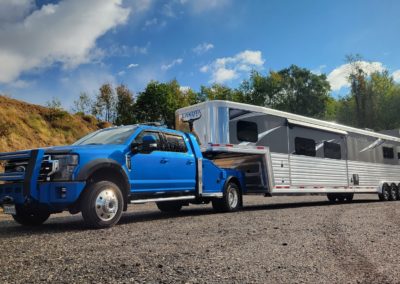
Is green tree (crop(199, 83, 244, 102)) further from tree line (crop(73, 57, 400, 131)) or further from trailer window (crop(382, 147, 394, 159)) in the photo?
trailer window (crop(382, 147, 394, 159))

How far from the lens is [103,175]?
7.39 m

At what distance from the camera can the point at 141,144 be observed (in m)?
8.00

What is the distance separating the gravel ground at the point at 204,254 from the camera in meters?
3.85

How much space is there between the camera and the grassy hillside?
88.1ft

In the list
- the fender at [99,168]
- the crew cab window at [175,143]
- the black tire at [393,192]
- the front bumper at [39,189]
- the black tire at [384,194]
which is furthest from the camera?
the black tire at [393,192]

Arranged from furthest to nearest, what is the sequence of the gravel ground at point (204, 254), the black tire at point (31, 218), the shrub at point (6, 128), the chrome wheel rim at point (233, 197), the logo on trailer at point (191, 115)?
the shrub at point (6, 128), the logo on trailer at point (191, 115), the chrome wheel rim at point (233, 197), the black tire at point (31, 218), the gravel ground at point (204, 254)

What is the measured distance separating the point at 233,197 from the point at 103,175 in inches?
179

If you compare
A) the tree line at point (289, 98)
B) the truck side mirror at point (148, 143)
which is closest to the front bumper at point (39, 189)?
the truck side mirror at point (148, 143)

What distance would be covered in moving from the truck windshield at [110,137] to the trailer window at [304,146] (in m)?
6.75

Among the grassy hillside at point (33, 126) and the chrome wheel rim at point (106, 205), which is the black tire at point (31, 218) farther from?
the grassy hillside at point (33, 126)

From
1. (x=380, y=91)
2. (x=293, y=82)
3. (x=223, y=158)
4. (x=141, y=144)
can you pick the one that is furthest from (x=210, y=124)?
(x=293, y=82)

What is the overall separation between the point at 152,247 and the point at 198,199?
15.4ft

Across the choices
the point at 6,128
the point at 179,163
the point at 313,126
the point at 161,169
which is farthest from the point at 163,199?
the point at 6,128

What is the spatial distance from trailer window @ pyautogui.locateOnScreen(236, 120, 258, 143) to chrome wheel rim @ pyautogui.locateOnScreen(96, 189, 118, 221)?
5005 millimetres
